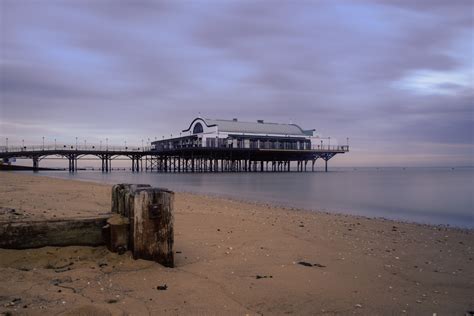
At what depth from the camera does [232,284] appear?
4504mm

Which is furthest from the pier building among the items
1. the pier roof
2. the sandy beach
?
the sandy beach

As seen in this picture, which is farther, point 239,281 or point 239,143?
point 239,143

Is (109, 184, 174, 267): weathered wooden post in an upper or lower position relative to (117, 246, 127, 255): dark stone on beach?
upper

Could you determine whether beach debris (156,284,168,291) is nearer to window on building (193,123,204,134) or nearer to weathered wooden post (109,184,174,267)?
weathered wooden post (109,184,174,267)

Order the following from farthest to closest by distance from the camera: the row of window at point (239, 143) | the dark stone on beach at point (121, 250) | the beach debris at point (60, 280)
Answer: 1. the row of window at point (239, 143)
2. the dark stone on beach at point (121, 250)
3. the beach debris at point (60, 280)

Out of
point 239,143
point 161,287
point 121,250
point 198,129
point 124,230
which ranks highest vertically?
point 198,129

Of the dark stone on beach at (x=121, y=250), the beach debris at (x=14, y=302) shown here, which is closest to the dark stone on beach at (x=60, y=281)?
the beach debris at (x=14, y=302)

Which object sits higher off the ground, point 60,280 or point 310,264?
point 60,280

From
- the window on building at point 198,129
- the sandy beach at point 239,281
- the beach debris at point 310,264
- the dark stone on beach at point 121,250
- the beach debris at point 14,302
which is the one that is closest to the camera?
the beach debris at point 14,302

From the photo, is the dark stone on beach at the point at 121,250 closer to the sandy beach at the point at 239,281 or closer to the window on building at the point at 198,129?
the sandy beach at the point at 239,281

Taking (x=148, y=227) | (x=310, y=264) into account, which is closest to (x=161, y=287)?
(x=148, y=227)

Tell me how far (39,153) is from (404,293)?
82.2 m

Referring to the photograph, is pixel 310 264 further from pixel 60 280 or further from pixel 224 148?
pixel 224 148

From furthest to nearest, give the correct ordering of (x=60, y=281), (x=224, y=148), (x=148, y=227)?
(x=224, y=148) → (x=148, y=227) → (x=60, y=281)
